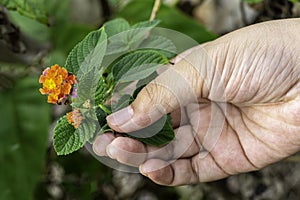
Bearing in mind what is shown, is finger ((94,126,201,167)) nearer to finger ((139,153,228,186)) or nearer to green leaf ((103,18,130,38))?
finger ((139,153,228,186))

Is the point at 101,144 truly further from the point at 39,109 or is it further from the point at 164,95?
the point at 39,109

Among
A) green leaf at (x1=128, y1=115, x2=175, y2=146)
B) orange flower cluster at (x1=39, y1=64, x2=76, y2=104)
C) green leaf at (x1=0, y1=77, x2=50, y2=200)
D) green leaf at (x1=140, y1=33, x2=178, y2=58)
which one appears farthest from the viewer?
green leaf at (x1=0, y1=77, x2=50, y2=200)

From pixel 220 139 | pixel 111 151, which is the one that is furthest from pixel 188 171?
pixel 111 151

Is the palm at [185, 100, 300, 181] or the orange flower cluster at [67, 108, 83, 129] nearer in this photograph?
the orange flower cluster at [67, 108, 83, 129]

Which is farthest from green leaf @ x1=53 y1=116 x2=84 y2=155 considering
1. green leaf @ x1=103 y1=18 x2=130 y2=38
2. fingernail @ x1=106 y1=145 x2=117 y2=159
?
green leaf @ x1=103 y1=18 x2=130 y2=38

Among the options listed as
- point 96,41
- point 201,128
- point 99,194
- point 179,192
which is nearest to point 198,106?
point 201,128

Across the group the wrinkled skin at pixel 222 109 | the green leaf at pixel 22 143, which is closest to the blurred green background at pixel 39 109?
the green leaf at pixel 22 143
